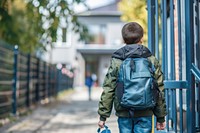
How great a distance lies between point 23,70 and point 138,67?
10110 millimetres

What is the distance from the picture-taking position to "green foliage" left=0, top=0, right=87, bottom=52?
11.9 meters

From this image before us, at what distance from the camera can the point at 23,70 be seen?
13.6 meters

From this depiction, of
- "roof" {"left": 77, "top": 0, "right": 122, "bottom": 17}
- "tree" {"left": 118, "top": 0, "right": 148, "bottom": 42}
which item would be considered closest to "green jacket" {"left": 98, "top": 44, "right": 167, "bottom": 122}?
"tree" {"left": 118, "top": 0, "right": 148, "bottom": 42}

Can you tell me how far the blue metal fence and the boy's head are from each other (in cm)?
671

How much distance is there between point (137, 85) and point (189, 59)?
5.48 feet

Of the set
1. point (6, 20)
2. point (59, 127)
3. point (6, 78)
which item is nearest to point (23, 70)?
point (6, 20)

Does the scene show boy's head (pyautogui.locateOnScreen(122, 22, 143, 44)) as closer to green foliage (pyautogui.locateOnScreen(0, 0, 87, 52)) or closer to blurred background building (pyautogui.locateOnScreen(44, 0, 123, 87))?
green foliage (pyautogui.locateOnScreen(0, 0, 87, 52))

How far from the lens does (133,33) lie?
4035 mm

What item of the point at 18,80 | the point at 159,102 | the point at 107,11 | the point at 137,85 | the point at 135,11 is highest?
the point at 107,11

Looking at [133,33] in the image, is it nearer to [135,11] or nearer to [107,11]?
[135,11]

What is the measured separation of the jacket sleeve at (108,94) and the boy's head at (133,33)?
0.88 ft

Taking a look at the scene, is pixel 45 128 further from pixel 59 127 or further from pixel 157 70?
pixel 157 70

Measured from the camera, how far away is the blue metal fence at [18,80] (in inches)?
422

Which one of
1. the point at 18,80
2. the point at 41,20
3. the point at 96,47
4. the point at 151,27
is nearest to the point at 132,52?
the point at 151,27
